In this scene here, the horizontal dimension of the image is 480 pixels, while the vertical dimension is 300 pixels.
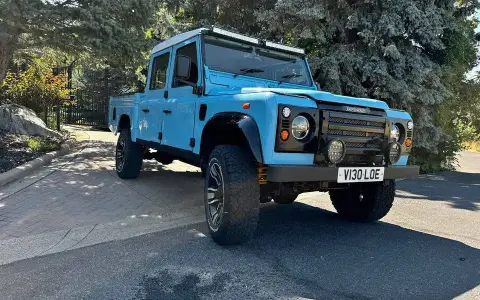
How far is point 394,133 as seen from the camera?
425cm

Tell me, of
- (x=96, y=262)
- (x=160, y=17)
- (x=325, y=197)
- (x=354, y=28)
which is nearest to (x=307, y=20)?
(x=354, y=28)

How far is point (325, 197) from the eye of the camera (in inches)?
253

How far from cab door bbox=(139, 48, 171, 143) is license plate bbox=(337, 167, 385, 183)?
8.97ft

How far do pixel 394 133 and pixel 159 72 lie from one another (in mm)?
3403

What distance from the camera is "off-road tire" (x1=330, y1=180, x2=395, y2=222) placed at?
183 inches

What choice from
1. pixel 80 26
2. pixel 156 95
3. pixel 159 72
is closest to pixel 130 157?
pixel 156 95

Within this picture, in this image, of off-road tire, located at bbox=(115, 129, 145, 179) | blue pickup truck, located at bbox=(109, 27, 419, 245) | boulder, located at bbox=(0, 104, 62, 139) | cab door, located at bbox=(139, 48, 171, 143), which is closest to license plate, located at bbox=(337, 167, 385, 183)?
blue pickup truck, located at bbox=(109, 27, 419, 245)

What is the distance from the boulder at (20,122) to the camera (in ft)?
32.4

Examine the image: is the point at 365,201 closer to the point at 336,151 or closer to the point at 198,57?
the point at 336,151

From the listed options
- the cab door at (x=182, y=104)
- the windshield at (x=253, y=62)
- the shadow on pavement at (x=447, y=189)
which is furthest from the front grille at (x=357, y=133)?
the shadow on pavement at (x=447, y=189)

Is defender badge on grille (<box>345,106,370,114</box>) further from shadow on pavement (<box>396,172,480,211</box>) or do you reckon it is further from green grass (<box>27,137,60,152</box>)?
green grass (<box>27,137,60,152</box>)

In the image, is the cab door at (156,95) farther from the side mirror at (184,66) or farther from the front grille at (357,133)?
the front grille at (357,133)

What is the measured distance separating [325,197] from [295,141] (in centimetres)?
318

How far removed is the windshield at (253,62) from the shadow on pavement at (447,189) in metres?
3.02
